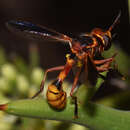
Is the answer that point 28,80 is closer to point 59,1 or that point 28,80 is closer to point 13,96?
point 13,96

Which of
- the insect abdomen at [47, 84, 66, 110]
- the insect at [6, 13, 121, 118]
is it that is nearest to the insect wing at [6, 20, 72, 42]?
the insect at [6, 13, 121, 118]

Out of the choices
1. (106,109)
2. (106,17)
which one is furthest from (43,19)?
(106,109)

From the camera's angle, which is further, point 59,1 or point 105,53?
point 59,1

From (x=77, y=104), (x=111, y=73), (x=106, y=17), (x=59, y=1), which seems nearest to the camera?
(x=77, y=104)

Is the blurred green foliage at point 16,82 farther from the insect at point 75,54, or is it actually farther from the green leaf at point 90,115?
the green leaf at point 90,115

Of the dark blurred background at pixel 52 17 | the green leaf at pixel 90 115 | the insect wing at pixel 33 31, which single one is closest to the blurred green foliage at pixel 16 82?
the insect wing at pixel 33 31

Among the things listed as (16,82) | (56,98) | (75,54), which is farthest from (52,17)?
(56,98)

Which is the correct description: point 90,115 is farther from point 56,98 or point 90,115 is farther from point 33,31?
point 33,31
